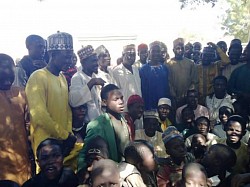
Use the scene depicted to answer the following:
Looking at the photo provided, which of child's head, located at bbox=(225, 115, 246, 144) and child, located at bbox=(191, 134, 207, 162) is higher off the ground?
child's head, located at bbox=(225, 115, 246, 144)

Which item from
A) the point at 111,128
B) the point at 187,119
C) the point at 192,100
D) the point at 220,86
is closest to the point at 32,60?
the point at 111,128

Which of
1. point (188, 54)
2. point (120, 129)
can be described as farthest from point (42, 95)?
point (188, 54)

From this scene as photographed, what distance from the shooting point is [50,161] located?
11.9 feet

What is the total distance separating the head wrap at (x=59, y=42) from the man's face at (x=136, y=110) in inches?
71.0

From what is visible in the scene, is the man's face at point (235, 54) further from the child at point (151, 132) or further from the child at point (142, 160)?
the child at point (142, 160)

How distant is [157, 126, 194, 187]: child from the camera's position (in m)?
4.28

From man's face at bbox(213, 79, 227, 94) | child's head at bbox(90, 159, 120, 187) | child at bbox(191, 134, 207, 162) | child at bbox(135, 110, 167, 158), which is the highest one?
man's face at bbox(213, 79, 227, 94)

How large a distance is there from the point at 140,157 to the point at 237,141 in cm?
173

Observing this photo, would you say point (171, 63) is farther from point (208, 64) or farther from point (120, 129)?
point (120, 129)

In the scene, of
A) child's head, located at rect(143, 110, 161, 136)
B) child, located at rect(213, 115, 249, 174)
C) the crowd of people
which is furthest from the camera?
child's head, located at rect(143, 110, 161, 136)

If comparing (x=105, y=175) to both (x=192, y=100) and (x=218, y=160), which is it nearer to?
(x=218, y=160)

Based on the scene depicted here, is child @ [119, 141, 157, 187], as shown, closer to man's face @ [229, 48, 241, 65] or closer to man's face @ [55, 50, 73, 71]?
man's face @ [55, 50, 73, 71]

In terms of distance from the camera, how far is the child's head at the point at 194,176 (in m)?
3.56

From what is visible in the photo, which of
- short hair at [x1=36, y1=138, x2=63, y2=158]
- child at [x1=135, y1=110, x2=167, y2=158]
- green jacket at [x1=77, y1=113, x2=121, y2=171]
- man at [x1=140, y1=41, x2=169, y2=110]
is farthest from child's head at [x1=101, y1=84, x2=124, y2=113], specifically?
man at [x1=140, y1=41, x2=169, y2=110]
